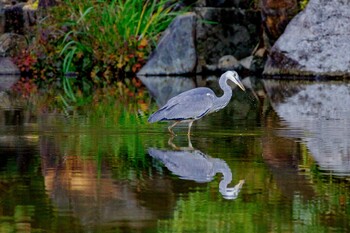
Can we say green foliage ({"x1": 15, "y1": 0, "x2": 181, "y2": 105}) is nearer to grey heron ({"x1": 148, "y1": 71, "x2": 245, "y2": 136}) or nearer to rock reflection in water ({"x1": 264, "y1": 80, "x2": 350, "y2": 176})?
rock reflection in water ({"x1": 264, "y1": 80, "x2": 350, "y2": 176})

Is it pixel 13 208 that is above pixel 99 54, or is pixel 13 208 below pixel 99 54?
below

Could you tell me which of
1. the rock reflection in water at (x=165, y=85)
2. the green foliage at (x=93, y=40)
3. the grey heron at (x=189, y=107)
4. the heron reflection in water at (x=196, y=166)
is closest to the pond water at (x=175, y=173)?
the heron reflection in water at (x=196, y=166)

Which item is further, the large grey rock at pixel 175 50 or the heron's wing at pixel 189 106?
the large grey rock at pixel 175 50

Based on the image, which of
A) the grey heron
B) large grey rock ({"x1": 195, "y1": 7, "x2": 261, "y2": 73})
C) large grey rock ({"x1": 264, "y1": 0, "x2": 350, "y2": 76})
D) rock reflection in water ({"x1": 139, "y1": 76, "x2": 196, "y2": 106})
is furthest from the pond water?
large grey rock ({"x1": 195, "y1": 7, "x2": 261, "y2": 73})

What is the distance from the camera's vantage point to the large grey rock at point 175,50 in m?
25.3

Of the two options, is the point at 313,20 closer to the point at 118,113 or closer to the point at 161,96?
the point at 161,96

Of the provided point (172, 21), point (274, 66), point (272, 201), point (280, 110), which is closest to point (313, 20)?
point (274, 66)

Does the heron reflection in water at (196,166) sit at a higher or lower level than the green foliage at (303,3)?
lower

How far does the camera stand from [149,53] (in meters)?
25.9

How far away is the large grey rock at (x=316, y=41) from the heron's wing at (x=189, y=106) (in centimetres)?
1233

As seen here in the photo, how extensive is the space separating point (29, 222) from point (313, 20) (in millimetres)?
17881

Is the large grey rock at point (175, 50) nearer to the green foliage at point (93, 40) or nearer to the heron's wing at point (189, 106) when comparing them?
the green foliage at point (93, 40)

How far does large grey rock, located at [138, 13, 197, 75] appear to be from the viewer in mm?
25312

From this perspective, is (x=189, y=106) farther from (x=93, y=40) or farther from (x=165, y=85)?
(x=93, y=40)
